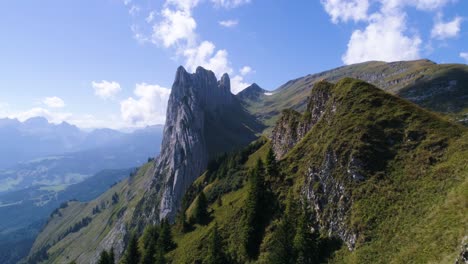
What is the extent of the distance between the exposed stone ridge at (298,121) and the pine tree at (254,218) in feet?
73.5

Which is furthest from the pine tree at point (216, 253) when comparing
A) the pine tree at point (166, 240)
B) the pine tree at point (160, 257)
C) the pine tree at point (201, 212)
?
the pine tree at point (201, 212)

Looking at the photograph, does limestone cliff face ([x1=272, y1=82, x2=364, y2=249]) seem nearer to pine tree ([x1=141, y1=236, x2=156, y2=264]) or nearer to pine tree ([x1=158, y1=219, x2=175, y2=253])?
pine tree ([x1=158, y1=219, x2=175, y2=253])

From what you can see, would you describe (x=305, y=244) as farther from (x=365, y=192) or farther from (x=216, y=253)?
(x=216, y=253)

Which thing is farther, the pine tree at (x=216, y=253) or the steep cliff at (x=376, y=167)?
the pine tree at (x=216, y=253)

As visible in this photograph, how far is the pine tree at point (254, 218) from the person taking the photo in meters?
59.8

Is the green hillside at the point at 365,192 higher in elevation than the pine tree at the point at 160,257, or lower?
higher

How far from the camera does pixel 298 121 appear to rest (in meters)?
90.8

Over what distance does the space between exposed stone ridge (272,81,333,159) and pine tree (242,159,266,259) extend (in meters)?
22.4

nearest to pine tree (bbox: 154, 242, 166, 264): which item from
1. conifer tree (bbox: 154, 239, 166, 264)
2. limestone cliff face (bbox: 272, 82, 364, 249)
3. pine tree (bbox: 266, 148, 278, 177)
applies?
conifer tree (bbox: 154, 239, 166, 264)

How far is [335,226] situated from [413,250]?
560 inches

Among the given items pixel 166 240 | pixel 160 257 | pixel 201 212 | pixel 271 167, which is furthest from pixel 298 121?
pixel 160 257

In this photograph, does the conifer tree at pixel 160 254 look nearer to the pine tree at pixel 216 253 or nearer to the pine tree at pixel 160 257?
the pine tree at pixel 160 257

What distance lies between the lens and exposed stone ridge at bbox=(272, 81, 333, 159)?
7788 cm

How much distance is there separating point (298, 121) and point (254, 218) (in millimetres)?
38293
